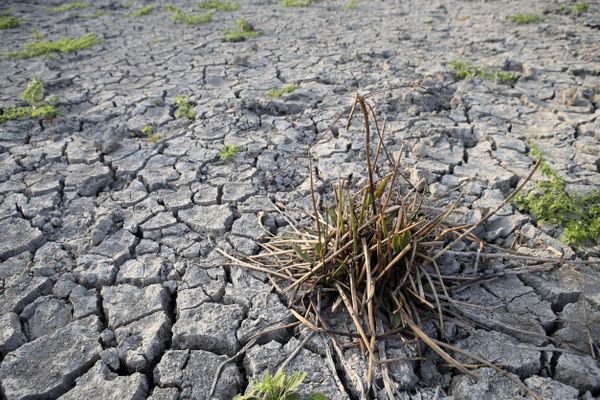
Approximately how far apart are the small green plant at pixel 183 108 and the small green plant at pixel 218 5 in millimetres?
3575

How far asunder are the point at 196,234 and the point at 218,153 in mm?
934

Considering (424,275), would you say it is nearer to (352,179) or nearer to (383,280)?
(383,280)

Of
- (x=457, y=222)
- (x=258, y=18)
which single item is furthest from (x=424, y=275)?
(x=258, y=18)

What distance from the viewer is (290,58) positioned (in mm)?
5047

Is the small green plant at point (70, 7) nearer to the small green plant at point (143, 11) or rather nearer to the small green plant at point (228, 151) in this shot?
the small green plant at point (143, 11)

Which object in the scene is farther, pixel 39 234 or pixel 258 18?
pixel 258 18

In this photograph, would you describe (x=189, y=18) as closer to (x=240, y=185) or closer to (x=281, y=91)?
(x=281, y=91)

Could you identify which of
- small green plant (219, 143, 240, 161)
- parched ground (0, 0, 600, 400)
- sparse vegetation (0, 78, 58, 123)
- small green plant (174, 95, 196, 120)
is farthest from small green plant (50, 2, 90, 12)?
small green plant (219, 143, 240, 161)

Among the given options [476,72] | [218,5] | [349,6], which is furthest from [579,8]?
[218,5]

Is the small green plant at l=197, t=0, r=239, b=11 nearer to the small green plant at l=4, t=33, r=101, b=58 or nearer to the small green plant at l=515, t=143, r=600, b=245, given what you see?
the small green plant at l=4, t=33, r=101, b=58

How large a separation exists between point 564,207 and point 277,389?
1924 mm

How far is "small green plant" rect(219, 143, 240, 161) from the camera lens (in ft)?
10.8

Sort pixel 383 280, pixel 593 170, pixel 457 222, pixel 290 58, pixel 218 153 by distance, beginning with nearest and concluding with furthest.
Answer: pixel 383 280
pixel 457 222
pixel 593 170
pixel 218 153
pixel 290 58

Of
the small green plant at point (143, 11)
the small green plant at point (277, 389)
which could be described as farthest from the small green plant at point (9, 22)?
the small green plant at point (277, 389)
